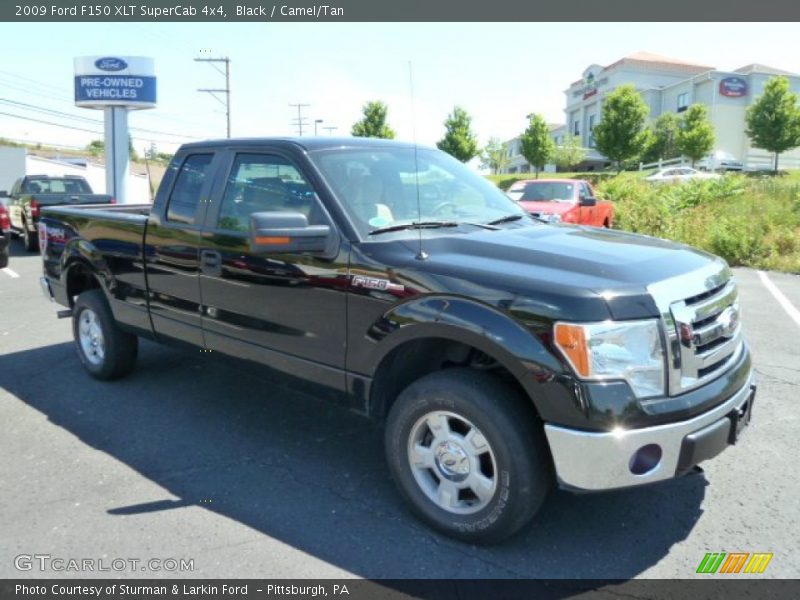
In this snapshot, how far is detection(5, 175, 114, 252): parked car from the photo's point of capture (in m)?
14.2

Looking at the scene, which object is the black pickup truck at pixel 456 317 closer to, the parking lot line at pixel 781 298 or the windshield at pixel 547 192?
the parking lot line at pixel 781 298

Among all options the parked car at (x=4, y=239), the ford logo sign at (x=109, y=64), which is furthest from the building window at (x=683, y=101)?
the parked car at (x=4, y=239)

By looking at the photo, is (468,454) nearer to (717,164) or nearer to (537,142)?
(537,142)

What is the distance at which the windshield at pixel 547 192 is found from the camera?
46.5ft

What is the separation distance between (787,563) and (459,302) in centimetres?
187

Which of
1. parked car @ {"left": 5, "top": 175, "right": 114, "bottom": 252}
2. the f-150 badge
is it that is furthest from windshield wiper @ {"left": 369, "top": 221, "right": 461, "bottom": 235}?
parked car @ {"left": 5, "top": 175, "right": 114, "bottom": 252}

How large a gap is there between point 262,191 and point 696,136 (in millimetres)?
52879

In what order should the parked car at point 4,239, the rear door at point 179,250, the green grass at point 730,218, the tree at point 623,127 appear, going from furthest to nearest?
1. the tree at point 623,127
2. the green grass at point 730,218
3. the parked car at point 4,239
4. the rear door at point 179,250

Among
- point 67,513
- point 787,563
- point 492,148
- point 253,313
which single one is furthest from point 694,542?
point 492,148

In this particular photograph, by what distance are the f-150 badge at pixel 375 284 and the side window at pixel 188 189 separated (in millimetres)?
1571

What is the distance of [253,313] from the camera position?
386cm

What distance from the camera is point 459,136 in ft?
162

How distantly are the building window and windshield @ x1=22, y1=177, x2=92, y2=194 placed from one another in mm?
65745

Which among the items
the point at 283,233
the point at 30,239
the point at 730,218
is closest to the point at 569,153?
the point at 730,218
